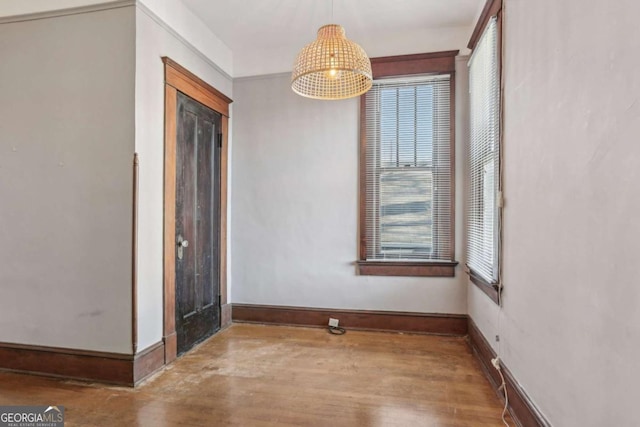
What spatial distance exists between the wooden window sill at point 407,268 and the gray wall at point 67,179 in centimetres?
222

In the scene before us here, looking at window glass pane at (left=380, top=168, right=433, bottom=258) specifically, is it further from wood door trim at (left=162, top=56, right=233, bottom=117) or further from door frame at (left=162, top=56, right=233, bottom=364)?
door frame at (left=162, top=56, right=233, bottom=364)

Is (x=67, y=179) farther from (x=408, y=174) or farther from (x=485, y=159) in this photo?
(x=485, y=159)

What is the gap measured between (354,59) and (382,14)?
1470 mm

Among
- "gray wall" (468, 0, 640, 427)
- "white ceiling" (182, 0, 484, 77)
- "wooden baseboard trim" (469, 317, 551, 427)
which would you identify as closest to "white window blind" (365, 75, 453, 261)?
"white ceiling" (182, 0, 484, 77)

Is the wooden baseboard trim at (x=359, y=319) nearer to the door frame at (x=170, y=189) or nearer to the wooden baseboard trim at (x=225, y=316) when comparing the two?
the wooden baseboard trim at (x=225, y=316)

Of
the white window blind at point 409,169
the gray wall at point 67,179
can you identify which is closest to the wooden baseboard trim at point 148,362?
the gray wall at point 67,179

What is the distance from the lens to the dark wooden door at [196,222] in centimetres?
308

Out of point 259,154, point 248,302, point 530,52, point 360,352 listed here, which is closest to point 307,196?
point 259,154

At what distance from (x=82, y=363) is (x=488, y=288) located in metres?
3.02

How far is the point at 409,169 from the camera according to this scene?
3691mm

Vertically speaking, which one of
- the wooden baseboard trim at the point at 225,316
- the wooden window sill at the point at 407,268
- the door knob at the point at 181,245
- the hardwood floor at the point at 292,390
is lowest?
the hardwood floor at the point at 292,390

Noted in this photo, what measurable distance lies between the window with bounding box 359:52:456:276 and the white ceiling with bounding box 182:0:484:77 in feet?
0.73

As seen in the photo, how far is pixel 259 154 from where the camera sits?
4.00 metres

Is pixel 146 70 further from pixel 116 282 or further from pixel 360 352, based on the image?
pixel 360 352
